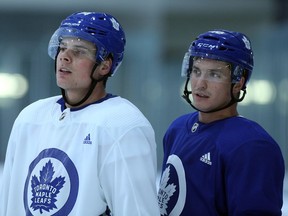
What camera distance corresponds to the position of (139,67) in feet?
18.8

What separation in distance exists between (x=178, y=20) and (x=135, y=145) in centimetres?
703

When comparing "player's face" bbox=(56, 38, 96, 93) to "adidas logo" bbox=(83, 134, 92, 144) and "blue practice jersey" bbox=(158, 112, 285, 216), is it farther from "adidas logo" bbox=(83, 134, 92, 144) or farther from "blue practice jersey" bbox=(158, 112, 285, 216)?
"blue practice jersey" bbox=(158, 112, 285, 216)

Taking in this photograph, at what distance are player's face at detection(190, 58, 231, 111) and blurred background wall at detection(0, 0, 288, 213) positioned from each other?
253 cm

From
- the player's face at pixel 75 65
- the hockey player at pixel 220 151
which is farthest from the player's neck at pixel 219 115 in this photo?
the player's face at pixel 75 65

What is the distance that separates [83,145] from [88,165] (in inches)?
2.6

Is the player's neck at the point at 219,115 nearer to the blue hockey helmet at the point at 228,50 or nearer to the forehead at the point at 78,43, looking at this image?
the blue hockey helmet at the point at 228,50

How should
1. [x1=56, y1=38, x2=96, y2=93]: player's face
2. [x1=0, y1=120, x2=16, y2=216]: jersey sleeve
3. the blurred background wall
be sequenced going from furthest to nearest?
the blurred background wall < [x1=0, y1=120, x2=16, y2=216]: jersey sleeve < [x1=56, y1=38, x2=96, y2=93]: player's face

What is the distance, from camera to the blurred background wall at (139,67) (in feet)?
16.3

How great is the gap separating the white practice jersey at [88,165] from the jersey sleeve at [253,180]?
23 centimetres

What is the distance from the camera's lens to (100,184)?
82.4 inches

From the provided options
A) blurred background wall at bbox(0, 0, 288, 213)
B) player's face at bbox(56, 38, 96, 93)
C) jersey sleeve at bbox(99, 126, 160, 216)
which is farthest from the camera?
blurred background wall at bbox(0, 0, 288, 213)

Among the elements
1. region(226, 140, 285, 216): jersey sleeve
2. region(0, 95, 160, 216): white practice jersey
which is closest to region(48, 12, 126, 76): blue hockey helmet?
region(0, 95, 160, 216): white practice jersey

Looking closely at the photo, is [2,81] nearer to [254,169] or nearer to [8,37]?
[8,37]

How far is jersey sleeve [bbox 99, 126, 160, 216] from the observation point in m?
2.05
